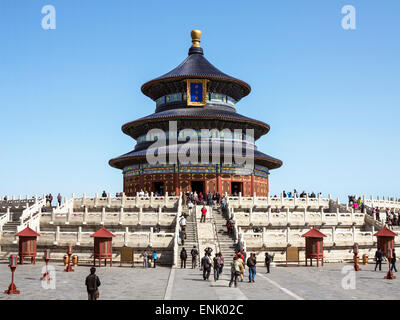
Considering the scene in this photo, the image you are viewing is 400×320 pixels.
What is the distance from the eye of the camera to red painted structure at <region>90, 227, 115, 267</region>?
33688 millimetres

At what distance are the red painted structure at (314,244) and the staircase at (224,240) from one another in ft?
15.6

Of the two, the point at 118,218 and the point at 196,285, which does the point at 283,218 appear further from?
the point at 196,285

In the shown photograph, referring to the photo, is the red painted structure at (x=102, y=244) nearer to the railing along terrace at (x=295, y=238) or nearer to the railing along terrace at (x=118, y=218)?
the railing along terrace at (x=118, y=218)

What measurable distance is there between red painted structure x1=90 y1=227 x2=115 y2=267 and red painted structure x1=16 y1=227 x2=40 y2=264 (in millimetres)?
4187

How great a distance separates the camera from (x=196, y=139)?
191 feet

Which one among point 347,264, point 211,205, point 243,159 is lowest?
point 347,264

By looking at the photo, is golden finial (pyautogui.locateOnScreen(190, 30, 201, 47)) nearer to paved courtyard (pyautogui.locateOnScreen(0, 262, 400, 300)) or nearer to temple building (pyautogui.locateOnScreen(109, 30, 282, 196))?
temple building (pyautogui.locateOnScreen(109, 30, 282, 196))

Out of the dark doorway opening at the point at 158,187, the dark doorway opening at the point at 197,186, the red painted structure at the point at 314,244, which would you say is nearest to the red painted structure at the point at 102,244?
the red painted structure at the point at 314,244

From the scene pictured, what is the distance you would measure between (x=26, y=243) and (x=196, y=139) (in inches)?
1048

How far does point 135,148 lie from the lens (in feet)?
204

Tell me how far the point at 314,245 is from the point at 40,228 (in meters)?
19.5

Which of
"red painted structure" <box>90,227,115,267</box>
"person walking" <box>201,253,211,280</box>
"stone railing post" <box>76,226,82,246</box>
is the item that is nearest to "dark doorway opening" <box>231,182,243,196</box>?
"stone railing post" <box>76,226,82,246</box>
